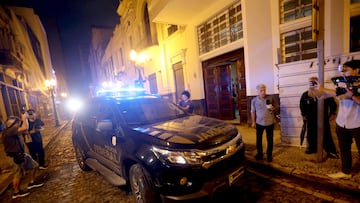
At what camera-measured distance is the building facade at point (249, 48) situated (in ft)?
14.4

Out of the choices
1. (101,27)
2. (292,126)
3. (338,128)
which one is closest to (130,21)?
(292,126)

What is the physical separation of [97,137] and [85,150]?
1003 millimetres

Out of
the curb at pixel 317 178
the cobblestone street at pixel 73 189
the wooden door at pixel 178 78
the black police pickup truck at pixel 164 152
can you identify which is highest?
the wooden door at pixel 178 78

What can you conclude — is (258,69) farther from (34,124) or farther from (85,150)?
(34,124)

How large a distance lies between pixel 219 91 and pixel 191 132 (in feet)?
20.2

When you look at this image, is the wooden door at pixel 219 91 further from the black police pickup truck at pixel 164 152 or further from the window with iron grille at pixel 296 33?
the black police pickup truck at pixel 164 152

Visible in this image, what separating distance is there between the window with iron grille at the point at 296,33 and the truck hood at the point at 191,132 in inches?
171

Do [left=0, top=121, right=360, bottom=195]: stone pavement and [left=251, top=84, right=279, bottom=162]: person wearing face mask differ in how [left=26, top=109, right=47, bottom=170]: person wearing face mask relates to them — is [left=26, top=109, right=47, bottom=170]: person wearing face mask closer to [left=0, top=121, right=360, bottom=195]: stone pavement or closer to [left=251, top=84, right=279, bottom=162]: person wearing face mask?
[left=0, top=121, right=360, bottom=195]: stone pavement

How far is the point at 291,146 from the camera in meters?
4.68

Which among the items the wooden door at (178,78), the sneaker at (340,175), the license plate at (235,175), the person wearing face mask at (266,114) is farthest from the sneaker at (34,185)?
the wooden door at (178,78)

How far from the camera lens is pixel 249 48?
646 centimetres

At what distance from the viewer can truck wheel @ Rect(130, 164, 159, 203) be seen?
250cm

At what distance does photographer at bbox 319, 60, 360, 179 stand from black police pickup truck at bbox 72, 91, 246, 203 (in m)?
1.64

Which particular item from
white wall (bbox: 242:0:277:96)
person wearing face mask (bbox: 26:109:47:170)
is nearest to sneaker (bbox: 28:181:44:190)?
person wearing face mask (bbox: 26:109:47:170)
